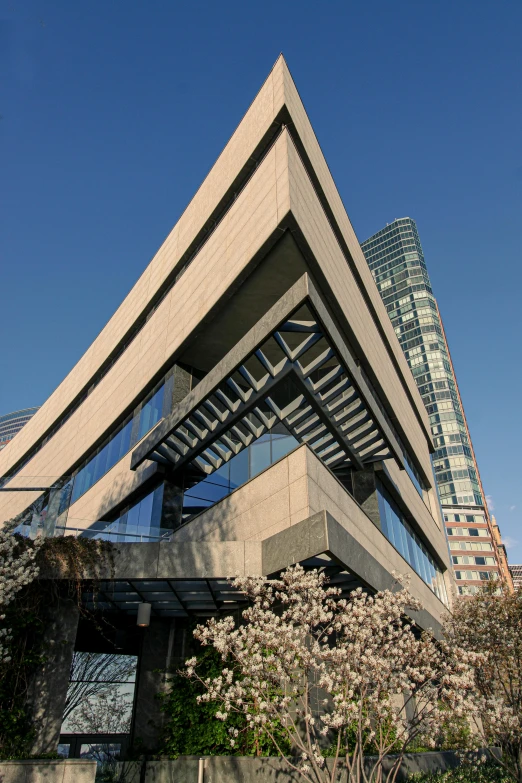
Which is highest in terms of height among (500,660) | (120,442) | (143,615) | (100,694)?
(120,442)

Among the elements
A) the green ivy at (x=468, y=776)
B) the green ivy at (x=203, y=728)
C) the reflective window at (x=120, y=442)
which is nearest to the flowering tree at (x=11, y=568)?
the green ivy at (x=203, y=728)

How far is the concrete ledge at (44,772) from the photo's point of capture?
31.1 ft

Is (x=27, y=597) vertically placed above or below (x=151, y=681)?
above

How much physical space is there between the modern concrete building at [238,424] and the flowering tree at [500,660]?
12.1ft

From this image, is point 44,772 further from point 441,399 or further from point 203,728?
point 441,399

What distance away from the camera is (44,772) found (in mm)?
9570

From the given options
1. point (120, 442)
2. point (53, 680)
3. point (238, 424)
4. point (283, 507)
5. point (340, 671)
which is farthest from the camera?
point (120, 442)

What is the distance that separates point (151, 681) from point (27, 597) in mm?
5458

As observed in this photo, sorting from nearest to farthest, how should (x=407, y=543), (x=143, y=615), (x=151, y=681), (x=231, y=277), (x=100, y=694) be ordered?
(x=143, y=615) < (x=151, y=681) < (x=100, y=694) < (x=231, y=277) < (x=407, y=543)

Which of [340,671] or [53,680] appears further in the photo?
[53,680]

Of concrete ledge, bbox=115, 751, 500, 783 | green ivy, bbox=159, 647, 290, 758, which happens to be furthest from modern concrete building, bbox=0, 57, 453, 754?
concrete ledge, bbox=115, 751, 500, 783

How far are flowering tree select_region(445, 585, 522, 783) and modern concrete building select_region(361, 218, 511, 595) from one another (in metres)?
93.2

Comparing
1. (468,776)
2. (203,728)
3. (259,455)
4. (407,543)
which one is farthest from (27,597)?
(407,543)

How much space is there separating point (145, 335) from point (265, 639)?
54.5 ft
